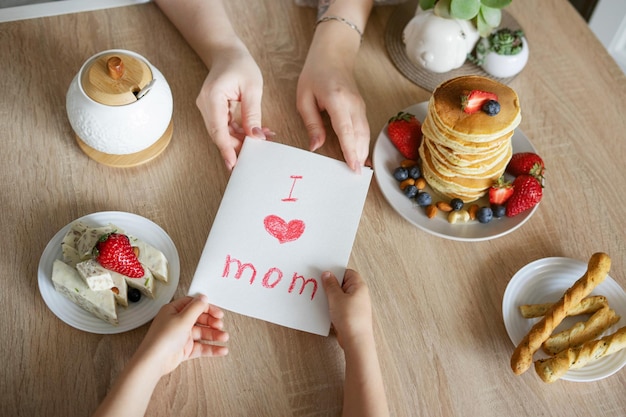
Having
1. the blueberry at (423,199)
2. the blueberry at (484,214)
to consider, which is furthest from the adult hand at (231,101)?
the blueberry at (484,214)

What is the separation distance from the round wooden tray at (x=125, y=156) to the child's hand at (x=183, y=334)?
32 cm

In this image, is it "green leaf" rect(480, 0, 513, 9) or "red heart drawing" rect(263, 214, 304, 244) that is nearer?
"red heart drawing" rect(263, 214, 304, 244)

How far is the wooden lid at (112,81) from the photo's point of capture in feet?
3.09

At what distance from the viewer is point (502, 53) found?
1235 millimetres

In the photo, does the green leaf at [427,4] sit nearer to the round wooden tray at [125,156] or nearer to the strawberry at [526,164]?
the strawberry at [526,164]

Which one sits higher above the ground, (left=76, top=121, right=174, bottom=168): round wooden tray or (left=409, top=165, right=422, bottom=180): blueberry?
(left=409, top=165, right=422, bottom=180): blueberry

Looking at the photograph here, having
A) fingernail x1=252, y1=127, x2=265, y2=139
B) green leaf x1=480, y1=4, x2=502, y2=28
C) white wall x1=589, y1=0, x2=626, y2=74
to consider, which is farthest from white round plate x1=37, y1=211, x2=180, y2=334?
white wall x1=589, y1=0, x2=626, y2=74

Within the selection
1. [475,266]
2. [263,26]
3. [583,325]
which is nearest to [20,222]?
[263,26]

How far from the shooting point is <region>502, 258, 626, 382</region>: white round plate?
0.94m

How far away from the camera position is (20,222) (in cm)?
103

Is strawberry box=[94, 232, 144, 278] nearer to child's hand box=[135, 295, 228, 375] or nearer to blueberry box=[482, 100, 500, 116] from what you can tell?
child's hand box=[135, 295, 228, 375]

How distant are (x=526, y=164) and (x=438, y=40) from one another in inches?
12.4

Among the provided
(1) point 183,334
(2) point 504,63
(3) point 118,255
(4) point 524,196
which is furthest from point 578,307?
(3) point 118,255

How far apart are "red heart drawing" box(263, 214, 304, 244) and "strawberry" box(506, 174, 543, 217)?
0.40 meters
